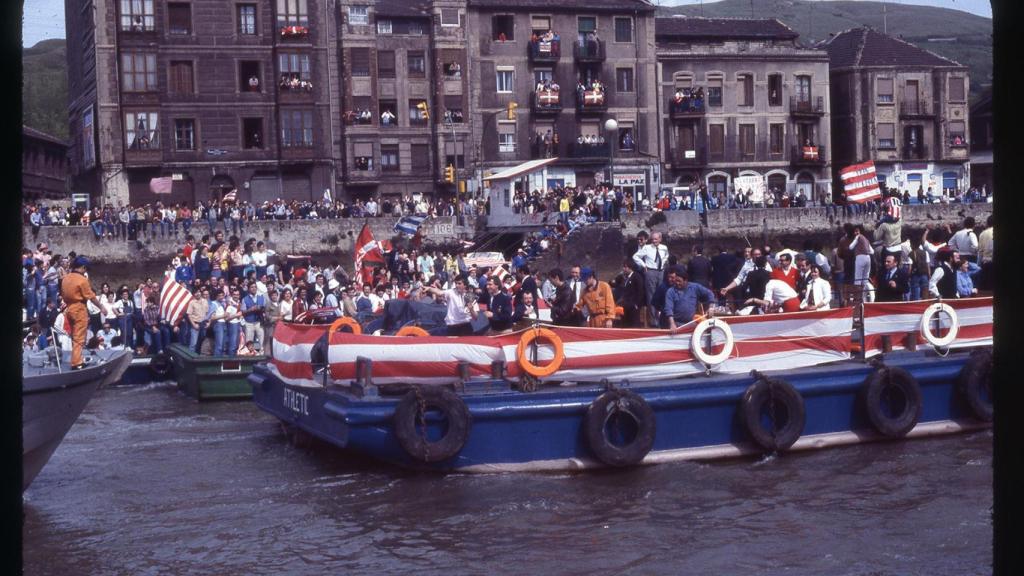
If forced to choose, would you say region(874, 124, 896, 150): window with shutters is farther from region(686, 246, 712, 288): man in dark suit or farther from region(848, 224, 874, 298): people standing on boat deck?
region(686, 246, 712, 288): man in dark suit

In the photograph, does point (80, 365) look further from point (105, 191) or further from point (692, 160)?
point (692, 160)

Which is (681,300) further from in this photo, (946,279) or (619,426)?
(946,279)

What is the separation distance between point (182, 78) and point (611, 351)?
41.4m

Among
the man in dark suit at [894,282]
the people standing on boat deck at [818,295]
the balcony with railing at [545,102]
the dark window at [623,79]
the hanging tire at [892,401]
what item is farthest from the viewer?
the dark window at [623,79]

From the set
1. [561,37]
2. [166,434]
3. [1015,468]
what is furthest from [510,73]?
[1015,468]


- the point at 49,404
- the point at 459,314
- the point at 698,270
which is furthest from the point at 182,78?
the point at 49,404

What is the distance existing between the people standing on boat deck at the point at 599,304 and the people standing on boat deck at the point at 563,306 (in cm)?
18

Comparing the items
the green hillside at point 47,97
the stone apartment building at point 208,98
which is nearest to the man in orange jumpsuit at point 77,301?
the stone apartment building at point 208,98

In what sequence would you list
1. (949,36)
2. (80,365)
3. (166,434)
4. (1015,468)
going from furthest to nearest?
(949,36), (166,434), (80,365), (1015,468)

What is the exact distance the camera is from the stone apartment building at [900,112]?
216 ft

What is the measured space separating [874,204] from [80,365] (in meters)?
44.8

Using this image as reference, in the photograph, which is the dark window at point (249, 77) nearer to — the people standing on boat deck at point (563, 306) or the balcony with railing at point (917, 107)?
the balcony with railing at point (917, 107)

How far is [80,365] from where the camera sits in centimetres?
1441

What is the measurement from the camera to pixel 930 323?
1666cm
